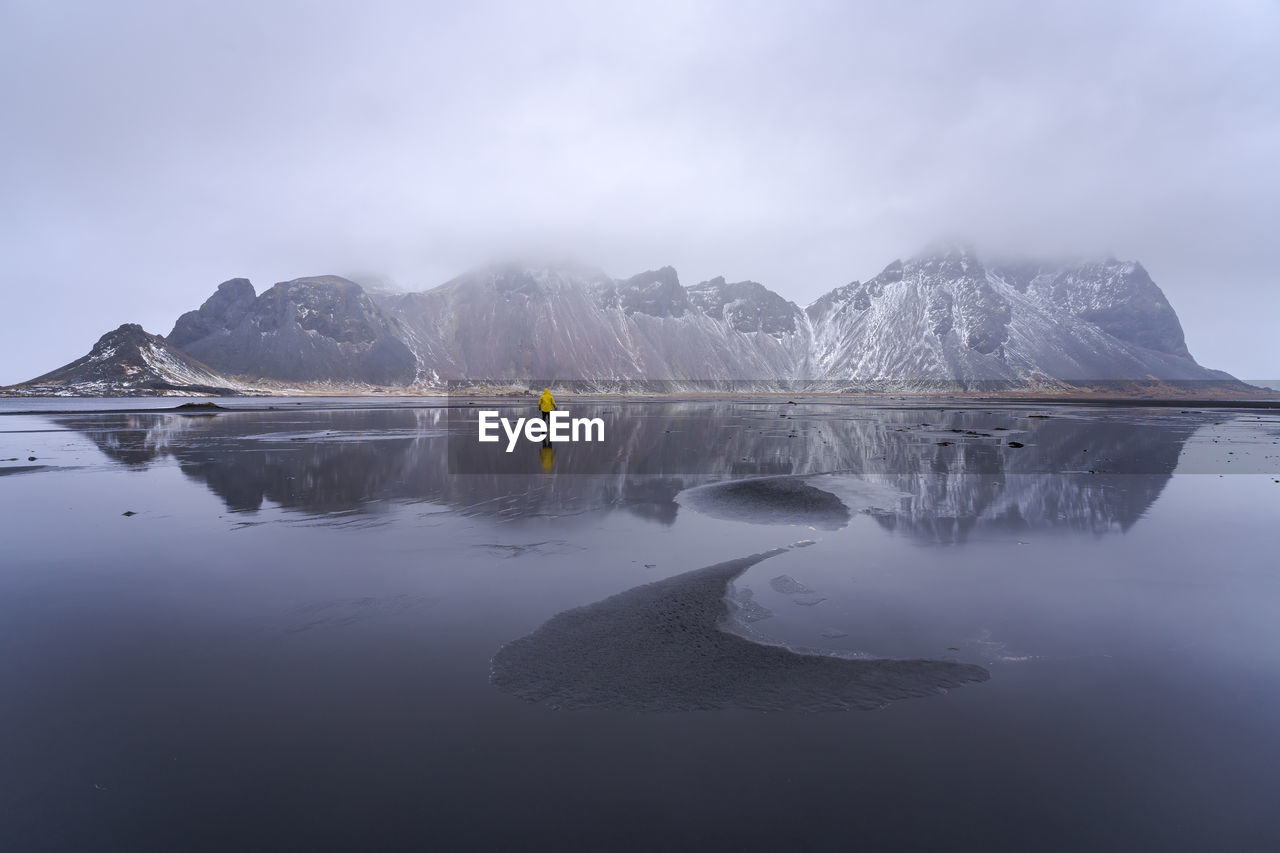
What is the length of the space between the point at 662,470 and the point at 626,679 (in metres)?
19.5

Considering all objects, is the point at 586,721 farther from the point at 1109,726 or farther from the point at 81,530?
the point at 81,530

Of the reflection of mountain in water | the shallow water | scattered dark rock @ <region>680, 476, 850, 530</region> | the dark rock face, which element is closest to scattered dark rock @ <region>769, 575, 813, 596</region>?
the shallow water

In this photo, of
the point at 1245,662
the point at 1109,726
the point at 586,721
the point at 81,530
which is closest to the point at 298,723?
the point at 586,721

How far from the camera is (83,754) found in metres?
6.08

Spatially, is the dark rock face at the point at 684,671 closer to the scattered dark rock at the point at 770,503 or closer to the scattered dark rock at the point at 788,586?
the scattered dark rock at the point at 788,586

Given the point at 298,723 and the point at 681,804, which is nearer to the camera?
the point at 681,804

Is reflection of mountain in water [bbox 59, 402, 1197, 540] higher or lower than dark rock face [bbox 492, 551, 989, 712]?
higher

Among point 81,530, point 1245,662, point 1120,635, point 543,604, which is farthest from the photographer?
point 81,530

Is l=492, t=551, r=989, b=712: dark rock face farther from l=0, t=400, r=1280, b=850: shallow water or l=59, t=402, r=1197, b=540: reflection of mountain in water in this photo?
l=59, t=402, r=1197, b=540: reflection of mountain in water

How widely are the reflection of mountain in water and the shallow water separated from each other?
0.78 meters

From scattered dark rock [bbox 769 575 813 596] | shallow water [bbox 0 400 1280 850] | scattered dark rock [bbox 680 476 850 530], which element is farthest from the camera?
scattered dark rock [bbox 680 476 850 530]

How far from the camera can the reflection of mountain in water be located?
62.1 feet

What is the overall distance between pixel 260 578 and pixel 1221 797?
14383mm

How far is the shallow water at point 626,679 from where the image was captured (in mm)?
5258
